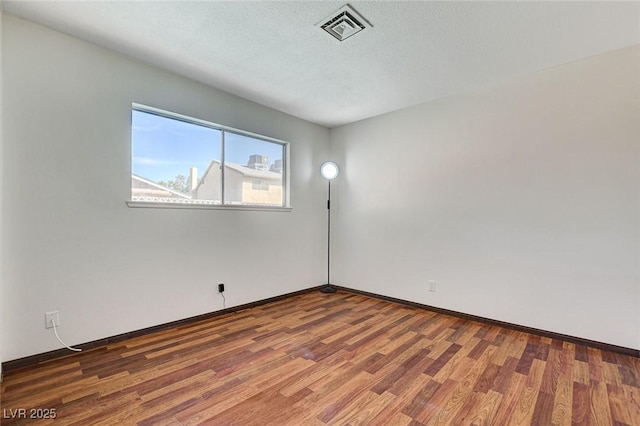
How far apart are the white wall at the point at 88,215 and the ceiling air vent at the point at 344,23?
5.36ft

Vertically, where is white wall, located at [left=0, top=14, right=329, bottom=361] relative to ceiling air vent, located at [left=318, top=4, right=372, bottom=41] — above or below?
below

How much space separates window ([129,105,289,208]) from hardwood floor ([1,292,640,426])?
1.39 metres

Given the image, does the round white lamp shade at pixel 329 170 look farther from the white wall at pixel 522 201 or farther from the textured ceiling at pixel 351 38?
the textured ceiling at pixel 351 38

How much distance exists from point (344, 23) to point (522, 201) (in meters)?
2.41

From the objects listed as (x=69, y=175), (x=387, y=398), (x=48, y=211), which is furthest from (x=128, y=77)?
(x=387, y=398)

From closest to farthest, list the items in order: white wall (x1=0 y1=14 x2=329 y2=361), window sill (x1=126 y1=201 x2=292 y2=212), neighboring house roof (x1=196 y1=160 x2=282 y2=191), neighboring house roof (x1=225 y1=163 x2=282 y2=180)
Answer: white wall (x1=0 y1=14 x2=329 y2=361)
window sill (x1=126 y1=201 x2=292 y2=212)
neighboring house roof (x1=196 y1=160 x2=282 y2=191)
neighboring house roof (x1=225 y1=163 x2=282 y2=180)

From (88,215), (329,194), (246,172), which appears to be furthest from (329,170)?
(88,215)

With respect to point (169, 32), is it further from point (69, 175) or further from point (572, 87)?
point (572, 87)

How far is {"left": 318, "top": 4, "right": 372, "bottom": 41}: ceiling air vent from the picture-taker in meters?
1.99

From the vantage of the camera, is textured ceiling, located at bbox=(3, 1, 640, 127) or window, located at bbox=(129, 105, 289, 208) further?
window, located at bbox=(129, 105, 289, 208)

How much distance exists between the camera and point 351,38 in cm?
228

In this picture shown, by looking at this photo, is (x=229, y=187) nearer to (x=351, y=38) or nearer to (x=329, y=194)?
(x=329, y=194)

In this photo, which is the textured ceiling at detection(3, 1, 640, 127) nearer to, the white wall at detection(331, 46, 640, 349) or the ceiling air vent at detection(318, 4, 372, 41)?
the ceiling air vent at detection(318, 4, 372, 41)

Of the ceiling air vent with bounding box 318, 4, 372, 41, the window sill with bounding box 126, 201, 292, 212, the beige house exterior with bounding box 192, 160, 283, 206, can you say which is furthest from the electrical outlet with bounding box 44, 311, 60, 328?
the ceiling air vent with bounding box 318, 4, 372, 41
